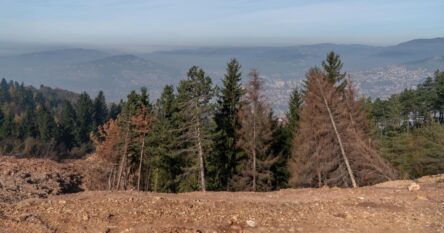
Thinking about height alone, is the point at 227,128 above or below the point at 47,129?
above

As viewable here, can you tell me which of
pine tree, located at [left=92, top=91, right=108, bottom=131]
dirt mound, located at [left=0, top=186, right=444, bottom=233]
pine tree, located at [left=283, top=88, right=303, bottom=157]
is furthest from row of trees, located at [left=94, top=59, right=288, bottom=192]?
pine tree, located at [left=92, top=91, right=108, bottom=131]

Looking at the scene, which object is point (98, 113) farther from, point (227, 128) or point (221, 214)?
point (221, 214)

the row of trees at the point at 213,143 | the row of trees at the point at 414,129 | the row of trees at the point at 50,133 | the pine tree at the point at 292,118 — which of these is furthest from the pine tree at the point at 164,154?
the row of trees at the point at 50,133

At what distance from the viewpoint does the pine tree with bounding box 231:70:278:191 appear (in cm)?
3356

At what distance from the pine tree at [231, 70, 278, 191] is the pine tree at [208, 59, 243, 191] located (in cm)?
127

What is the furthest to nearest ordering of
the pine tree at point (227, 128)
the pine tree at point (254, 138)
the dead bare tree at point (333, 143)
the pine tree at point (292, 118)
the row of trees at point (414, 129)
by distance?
the pine tree at point (292, 118) → the row of trees at point (414, 129) → the pine tree at point (227, 128) → the pine tree at point (254, 138) → the dead bare tree at point (333, 143)

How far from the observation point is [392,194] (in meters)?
16.6

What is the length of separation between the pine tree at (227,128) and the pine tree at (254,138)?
127 centimetres

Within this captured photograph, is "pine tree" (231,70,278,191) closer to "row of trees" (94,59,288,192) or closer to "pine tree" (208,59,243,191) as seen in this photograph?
"row of trees" (94,59,288,192)

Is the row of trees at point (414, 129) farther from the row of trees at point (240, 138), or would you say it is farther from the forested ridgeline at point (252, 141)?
the row of trees at point (240, 138)

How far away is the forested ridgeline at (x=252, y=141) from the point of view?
→ 29.6m

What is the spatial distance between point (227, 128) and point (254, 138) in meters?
4.80

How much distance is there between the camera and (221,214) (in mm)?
13055

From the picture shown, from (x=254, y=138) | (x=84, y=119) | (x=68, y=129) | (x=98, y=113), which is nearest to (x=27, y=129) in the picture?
(x=68, y=129)
